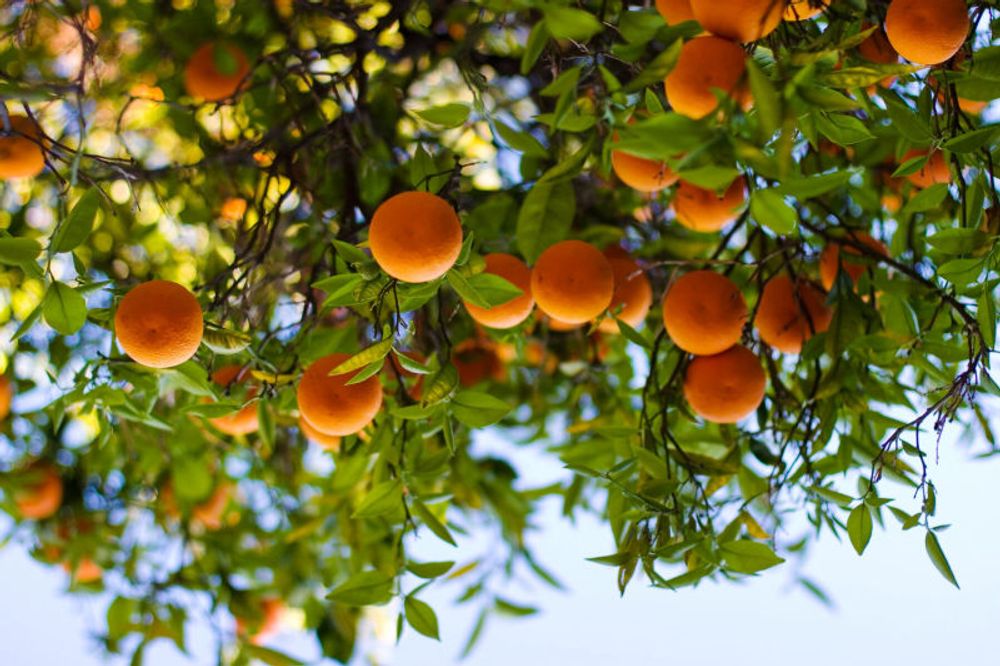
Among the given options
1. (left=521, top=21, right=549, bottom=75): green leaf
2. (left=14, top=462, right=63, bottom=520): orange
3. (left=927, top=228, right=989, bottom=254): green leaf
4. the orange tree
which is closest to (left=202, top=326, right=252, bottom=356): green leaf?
the orange tree

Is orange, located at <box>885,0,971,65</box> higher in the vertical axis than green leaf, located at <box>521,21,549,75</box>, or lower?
higher

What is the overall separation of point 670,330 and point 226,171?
617 millimetres

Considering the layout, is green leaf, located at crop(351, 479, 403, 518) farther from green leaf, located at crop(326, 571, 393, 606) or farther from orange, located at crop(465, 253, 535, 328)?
orange, located at crop(465, 253, 535, 328)

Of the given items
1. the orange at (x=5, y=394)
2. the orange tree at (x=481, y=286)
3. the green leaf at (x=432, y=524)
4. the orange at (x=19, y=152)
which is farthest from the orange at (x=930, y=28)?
the orange at (x=5, y=394)

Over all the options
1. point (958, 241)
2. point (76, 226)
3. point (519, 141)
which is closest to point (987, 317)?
point (958, 241)

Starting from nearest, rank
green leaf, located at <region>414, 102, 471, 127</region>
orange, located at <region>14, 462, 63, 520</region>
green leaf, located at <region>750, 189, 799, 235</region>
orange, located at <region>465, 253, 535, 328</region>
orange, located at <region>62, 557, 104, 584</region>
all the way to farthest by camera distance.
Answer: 1. green leaf, located at <region>750, 189, 799, 235</region>
2. green leaf, located at <region>414, 102, 471, 127</region>
3. orange, located at <region>465, 253, 535, 328</region>
4. orange, located at <region>14, 462, 63, 520</region>
5. orange, located at <region>62, 557, 104, 584</region>

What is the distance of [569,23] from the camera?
0.56m

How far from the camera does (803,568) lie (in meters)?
1.22

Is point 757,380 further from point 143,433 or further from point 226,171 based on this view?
point 143,433

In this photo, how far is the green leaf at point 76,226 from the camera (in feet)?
2.38

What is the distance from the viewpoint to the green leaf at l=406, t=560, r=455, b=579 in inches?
36.2

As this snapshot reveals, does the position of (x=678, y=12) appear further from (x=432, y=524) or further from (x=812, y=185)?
(x=432, y=524)

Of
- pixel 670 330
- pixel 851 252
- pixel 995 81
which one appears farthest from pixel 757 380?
pixel 995 81

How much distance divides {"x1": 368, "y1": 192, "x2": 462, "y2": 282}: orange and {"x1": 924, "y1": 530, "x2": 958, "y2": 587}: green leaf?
0.46m
